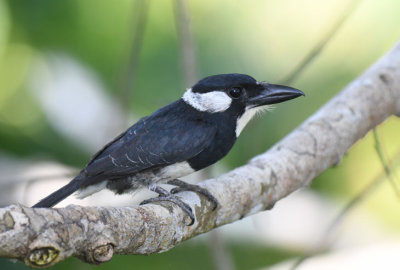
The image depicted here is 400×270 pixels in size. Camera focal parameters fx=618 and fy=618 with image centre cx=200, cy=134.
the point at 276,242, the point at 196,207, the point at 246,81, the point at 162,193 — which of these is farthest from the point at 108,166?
the point at 276,242

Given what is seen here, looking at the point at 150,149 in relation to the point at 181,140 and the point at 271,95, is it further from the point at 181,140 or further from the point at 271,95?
the point at 271,95

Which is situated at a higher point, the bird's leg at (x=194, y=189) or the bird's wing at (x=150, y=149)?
the bird's wing at (x=150, y=149)

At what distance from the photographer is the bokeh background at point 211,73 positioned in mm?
3889

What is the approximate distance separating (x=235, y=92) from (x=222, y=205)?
2.05ft

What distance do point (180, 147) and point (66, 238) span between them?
4.13ft

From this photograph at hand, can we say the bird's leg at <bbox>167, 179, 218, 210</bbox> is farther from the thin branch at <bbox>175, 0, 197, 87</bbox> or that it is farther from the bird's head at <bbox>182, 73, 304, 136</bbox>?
the thin branch at <bbox>175, 0, 197, 87</bbox>

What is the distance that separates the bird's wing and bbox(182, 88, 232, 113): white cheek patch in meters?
0.09

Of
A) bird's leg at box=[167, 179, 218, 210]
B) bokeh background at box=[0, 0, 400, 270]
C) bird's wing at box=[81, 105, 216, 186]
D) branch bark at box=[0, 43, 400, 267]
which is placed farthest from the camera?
bokeh background at box=[0, 0, 400, 270]

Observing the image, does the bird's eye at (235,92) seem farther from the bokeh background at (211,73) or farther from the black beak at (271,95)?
the bokeh background at (211,73)

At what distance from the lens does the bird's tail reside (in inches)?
106

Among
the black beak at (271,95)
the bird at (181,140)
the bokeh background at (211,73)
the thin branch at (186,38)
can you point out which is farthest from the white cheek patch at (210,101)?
the bokeh background at (211,73)

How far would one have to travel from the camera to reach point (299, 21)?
4844mm

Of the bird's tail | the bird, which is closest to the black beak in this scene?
the bird

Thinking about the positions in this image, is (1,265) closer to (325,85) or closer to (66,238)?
(66,238)
